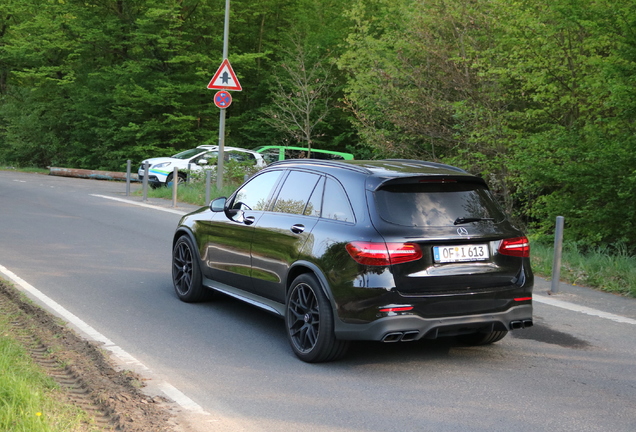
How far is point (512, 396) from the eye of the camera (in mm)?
5137

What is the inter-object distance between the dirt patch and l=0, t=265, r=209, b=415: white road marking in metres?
0.12

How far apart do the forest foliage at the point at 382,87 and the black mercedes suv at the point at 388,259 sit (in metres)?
5.65

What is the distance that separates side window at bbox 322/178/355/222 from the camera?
19.3ft

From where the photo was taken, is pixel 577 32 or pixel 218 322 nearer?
pixel 218 322

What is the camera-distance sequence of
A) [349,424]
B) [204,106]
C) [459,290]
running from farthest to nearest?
[204,106], [459,290], [349,424]

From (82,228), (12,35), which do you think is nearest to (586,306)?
(82,228)

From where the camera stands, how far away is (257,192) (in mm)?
7262

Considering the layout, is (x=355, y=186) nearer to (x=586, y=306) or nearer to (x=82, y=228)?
(x=586, y=306)

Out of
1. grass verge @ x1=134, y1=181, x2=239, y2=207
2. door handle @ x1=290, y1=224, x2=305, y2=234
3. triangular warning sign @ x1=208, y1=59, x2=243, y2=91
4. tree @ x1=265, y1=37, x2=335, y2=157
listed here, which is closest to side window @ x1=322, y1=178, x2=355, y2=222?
door handle @ x1=290, y1=224, x2=305, y2=234

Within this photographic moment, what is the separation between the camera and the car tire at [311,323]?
5730mm

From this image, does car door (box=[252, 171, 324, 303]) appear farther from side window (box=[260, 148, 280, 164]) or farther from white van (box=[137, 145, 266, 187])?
side window (box=[260, 148, 280, 164])

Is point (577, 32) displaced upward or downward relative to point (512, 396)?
upward

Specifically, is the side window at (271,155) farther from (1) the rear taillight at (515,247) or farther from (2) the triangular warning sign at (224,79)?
(1) the rear taillight at (515,247)

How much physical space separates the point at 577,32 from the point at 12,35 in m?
41.4
